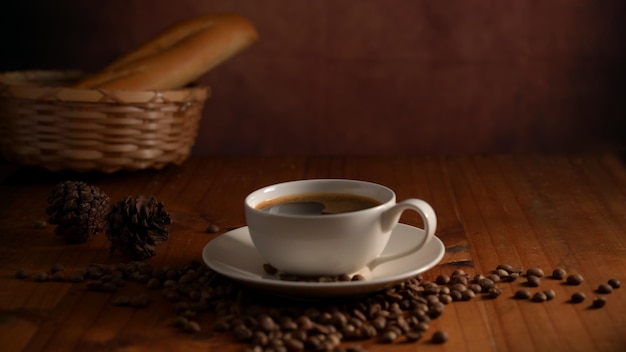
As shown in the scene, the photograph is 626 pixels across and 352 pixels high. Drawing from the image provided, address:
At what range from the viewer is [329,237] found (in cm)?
100

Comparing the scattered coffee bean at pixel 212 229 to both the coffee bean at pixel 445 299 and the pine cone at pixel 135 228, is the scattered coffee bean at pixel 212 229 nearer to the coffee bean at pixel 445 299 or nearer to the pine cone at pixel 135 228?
the pine cone at pixel 135 228

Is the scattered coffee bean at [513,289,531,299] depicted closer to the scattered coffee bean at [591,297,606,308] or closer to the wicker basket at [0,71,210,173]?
the scattered coffee bean at [591,297,606,308]

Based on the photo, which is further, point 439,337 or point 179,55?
point 179,55

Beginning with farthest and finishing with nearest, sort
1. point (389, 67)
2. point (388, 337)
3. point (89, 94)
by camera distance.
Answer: point (389, 67), point (89, 94), point (388, 337)

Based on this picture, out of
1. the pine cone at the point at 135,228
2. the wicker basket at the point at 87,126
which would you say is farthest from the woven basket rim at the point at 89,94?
the pine cone at the point at 135,228

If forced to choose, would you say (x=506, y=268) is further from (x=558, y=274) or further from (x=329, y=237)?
(x=329, y=237)

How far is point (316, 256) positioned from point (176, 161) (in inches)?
31.5

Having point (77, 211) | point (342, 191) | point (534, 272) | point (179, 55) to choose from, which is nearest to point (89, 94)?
point (179, 55)

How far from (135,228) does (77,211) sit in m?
0.13

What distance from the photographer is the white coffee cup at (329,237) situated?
1.00m

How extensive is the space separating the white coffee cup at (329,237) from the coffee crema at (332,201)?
38mm

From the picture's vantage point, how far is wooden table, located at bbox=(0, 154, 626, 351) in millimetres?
962

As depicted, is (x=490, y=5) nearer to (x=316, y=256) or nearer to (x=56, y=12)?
(x=56, y=12)

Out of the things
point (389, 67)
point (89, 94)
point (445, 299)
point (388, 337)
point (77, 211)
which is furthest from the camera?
point (389, 67)
